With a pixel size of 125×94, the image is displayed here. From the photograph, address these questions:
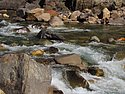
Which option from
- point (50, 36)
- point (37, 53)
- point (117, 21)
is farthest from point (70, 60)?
point (117, 21)

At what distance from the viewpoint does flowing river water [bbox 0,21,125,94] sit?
8.88m

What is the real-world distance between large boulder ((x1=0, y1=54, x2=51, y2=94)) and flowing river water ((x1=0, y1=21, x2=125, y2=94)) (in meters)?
1.71

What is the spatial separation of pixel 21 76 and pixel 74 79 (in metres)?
2.63

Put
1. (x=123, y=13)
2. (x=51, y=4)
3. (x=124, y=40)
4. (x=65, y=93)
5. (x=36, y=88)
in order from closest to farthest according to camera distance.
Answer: (x=36, y=88) < (x=65, y=93) < (x=124, y=40) < (x=123, y=13) < (x=51, y=4)

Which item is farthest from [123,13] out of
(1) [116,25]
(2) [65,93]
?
(2) [65,93]

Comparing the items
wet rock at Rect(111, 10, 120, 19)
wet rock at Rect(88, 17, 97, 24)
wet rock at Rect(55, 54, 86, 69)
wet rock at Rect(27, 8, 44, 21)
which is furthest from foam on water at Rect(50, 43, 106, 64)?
wet rock at Rect(111, 10, 120, 19)

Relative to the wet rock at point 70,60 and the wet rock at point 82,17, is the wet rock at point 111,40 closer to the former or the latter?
the wet rock at point 70,60

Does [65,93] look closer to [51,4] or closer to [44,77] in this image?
[44,77]

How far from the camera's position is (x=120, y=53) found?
11945 millimetres

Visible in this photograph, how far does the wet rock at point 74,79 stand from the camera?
8711 mm

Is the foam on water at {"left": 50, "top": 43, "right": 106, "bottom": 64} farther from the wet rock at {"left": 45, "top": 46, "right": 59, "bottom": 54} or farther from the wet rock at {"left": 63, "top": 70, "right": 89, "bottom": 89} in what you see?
the wet rock at {"left": 63, "top": 70, "right": 89, "bottom": 89}

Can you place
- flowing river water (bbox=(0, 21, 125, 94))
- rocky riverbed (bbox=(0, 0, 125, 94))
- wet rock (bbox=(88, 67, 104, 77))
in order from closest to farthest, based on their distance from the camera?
1. rocky riverbed (bbox=(0, 0, 125, 94))
2. flowing river water (bbox=(0, 21, 125, 94))
3. wet rock (bbox=(88, 67, 104, 77))

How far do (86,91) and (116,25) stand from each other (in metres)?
12.9

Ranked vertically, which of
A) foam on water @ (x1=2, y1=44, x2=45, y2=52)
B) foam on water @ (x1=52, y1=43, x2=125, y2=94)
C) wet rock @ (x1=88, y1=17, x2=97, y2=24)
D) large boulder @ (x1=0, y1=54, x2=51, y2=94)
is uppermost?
large boulder @ (x1=0, y1=54, x2=51, y2=94)
